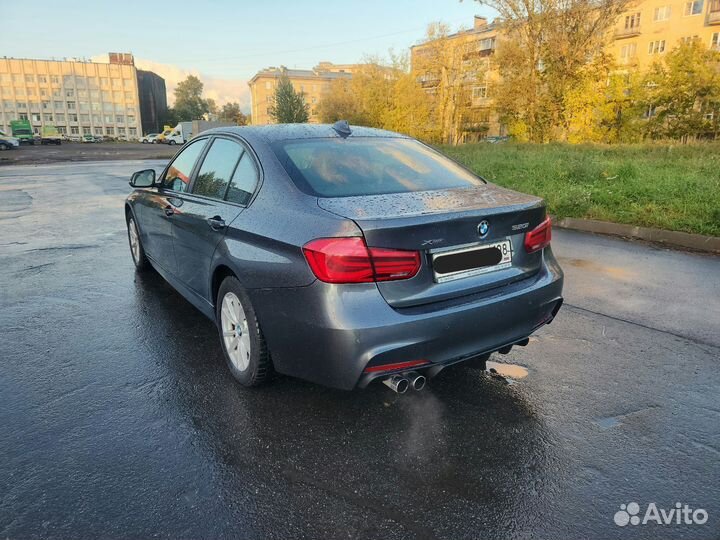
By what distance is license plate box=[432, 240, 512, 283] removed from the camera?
8.16 ft

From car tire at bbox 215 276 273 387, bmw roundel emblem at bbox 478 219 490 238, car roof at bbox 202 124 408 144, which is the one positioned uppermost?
car roof at bbox 202 124 408 144

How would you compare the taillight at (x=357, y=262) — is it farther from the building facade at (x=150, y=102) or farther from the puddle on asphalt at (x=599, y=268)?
the building facade at (x=150, y=102)

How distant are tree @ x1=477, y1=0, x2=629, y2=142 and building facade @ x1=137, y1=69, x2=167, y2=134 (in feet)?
362

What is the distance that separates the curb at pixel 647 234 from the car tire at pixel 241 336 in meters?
6.93

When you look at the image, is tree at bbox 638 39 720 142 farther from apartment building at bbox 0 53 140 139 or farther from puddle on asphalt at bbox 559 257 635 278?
apartment building at bbox 0 53 140 139

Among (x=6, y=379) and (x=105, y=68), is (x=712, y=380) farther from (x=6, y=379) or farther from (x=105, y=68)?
(x=105, y=68)

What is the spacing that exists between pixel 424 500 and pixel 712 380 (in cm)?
229

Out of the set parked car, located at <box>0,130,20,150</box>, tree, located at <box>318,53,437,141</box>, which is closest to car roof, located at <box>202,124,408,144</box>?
tree, located at <box>318,53,437,141</box>

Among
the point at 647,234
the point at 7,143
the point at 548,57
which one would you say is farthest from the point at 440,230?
the point at 7,143

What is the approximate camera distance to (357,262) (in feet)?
7.63

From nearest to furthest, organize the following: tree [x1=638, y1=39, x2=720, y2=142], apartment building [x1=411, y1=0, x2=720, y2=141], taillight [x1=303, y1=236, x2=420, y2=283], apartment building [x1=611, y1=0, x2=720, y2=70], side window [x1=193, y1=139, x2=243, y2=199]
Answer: taillight [x1=303, y1=236, x2=420, y2=283], side window [x1=193, y1=139, x2=243, y2=199], tree [x1=638, y1=39, x2=720, y2=142], apartment building [x1=411, y1=0, x2=720, y2=141], apartment building [x1=611, y1=0, x2=720, y2=70]

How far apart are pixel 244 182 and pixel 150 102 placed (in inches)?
5354

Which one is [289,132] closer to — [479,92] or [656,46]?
[479,92]

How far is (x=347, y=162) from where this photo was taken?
10.5 feet
